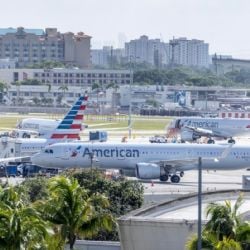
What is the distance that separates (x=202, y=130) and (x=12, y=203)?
109299 mm

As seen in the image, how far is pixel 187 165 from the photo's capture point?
89.9 metres

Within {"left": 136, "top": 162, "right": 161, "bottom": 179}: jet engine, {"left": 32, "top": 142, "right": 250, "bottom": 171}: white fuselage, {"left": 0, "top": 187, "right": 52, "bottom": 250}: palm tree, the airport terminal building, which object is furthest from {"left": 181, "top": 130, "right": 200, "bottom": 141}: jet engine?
{"left": 0, "top": 187, "right": 52, "bottom": 250}: palm tree

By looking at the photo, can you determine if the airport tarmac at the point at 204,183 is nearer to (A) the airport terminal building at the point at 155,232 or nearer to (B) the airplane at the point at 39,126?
(A) the airport terminal building at the point at 155,232

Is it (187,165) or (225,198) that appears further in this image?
(187,165)

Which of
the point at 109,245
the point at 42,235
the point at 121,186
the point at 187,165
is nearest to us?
the point at 42,235

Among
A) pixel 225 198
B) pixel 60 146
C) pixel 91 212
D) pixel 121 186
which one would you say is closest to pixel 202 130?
pixel 60 146

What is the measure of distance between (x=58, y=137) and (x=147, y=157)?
17.0m

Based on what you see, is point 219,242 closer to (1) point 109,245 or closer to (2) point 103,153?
(1) point 109,245

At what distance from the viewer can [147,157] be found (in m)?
91.1

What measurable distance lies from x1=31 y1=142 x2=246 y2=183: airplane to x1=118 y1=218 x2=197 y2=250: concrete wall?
159 ft

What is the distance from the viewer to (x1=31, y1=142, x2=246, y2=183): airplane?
8969 cm

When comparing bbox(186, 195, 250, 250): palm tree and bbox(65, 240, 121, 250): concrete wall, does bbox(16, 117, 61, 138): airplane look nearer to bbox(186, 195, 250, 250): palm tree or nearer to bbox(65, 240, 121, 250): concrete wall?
bbox(65, 240, 121, 250): concrete wall

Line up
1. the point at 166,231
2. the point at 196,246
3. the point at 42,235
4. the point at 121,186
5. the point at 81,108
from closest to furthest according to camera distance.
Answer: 1. the point at 42,235
2. the point at 196,246
3. the point at 166,231
4. the point at 121,186
5. the point at 81,108

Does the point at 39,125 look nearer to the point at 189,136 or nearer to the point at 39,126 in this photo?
the point at 39,126
